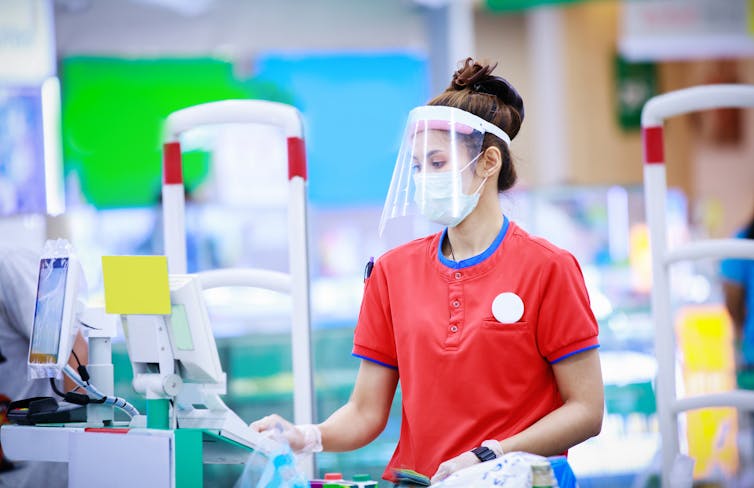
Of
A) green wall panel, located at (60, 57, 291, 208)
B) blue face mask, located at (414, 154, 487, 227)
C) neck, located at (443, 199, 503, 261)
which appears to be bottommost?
neck, located at (443, 199, 503, 261)

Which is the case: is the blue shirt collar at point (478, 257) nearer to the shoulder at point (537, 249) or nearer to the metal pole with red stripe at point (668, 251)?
the shoulder at point (537, 249)

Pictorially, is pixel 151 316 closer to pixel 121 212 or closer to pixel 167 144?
pixel 167 144

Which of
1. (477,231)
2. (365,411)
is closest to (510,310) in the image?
(477,231)

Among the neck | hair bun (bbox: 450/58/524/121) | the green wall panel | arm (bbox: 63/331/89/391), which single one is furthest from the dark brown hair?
the green wall panel

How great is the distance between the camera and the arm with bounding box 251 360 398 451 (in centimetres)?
232

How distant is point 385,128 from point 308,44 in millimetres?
914

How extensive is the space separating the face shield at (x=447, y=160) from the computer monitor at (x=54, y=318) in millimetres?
827

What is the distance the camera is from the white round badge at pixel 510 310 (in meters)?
2.18

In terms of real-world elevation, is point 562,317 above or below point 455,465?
above

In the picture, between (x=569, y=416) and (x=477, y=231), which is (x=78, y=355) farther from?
(x=569, y=416)

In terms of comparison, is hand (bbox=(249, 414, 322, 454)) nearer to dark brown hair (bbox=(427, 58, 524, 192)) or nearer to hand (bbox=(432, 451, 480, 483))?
hand (bbox=(432, 451, 480, 483))

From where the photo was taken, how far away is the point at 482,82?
7.80 feet

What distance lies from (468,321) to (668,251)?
97cm

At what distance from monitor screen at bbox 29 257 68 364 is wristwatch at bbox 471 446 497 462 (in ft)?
3.15
